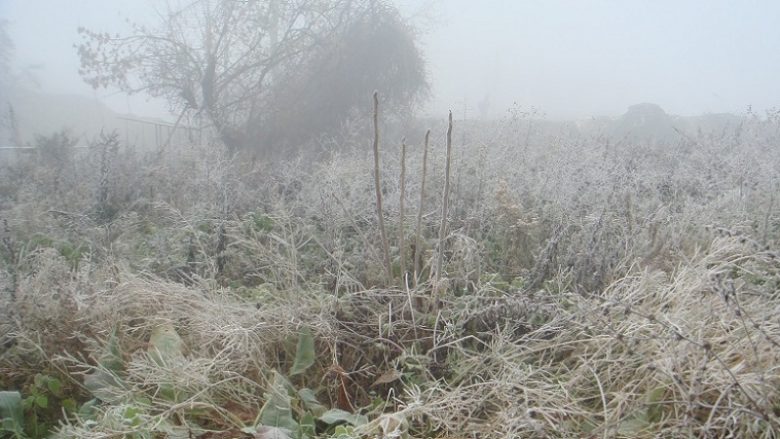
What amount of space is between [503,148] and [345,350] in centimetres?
263

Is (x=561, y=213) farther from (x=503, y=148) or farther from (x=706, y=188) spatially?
(x=503, y=148)

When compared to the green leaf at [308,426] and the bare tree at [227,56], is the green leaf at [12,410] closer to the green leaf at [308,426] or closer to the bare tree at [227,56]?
the green leaf at [308,426]

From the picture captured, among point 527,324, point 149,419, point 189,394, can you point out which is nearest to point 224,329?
point 189,394

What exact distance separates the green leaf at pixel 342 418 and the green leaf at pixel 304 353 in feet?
0.85

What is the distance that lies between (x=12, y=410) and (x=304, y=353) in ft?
3.17

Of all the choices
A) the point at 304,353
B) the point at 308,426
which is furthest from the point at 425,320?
the point at 308,426

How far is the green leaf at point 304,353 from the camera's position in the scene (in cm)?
178

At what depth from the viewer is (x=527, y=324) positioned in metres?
1.72

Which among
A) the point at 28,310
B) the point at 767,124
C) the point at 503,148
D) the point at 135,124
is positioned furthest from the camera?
the point at 135,124

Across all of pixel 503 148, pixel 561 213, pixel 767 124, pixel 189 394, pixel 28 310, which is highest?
pixel 767 124

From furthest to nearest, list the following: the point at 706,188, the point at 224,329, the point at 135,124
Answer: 1. the point at 135,124
2. the point at 706,188
3. the point at 224,329

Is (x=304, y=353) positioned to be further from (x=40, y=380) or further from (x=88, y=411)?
(x=40, y=380)

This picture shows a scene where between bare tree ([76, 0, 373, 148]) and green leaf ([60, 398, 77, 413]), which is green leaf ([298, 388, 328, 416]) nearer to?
green leaf ([60, 398, 77, 413])

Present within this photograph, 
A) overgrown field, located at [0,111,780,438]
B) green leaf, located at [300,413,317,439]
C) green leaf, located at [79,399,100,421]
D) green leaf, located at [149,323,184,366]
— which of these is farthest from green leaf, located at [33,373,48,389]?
green leaf, located at [300,413,317,439]
